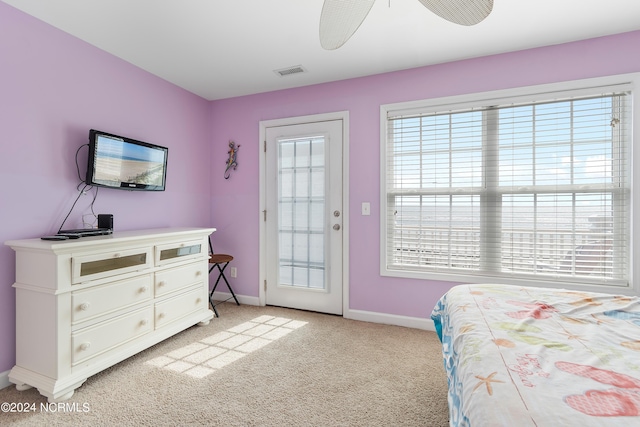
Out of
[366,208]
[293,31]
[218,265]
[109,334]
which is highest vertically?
[293,31]

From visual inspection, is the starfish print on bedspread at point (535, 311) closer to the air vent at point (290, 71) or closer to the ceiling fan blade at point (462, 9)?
the ceiling fan blade at point (462, 9)

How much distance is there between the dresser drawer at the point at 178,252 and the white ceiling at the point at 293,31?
5.50 ft

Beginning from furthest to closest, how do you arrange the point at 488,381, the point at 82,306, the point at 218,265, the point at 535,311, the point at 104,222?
1. the point at 218,265
2. the point at 104,222
3. the point at 82,306
4. the point at 535,311
5. the point at 488,381

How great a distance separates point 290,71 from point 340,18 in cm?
154

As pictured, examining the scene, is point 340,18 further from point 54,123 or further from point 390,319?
point 390,319

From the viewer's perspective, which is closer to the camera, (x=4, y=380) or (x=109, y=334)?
(x=4, y=380)

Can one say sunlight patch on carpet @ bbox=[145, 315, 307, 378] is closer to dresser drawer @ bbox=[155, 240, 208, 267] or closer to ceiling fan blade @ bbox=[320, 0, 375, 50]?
dresser drawer @ bbox=[155, 240, 208, 267]

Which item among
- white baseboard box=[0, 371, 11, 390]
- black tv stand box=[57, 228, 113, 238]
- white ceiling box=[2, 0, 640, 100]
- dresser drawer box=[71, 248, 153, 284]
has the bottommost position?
white baseboard box=[0, 371, 11, 390]

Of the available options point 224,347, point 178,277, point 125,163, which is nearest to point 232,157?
point 125,163

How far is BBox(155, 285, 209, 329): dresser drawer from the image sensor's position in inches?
97.3

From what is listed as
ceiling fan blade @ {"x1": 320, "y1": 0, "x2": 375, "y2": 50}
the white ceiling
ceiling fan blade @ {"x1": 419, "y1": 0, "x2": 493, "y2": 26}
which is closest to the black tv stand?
the white ceiling

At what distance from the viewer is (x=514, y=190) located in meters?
2.59

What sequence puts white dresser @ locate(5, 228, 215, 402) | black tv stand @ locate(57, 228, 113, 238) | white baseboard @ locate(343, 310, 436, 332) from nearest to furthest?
white dresser @ locate(5, 228, 215, 402), black tv stand @ locate(57, 228, 113, 238), white baseboard @ locate(343, 310, 436, 332)

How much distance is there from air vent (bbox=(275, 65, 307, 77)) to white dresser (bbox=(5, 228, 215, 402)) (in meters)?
1.85
